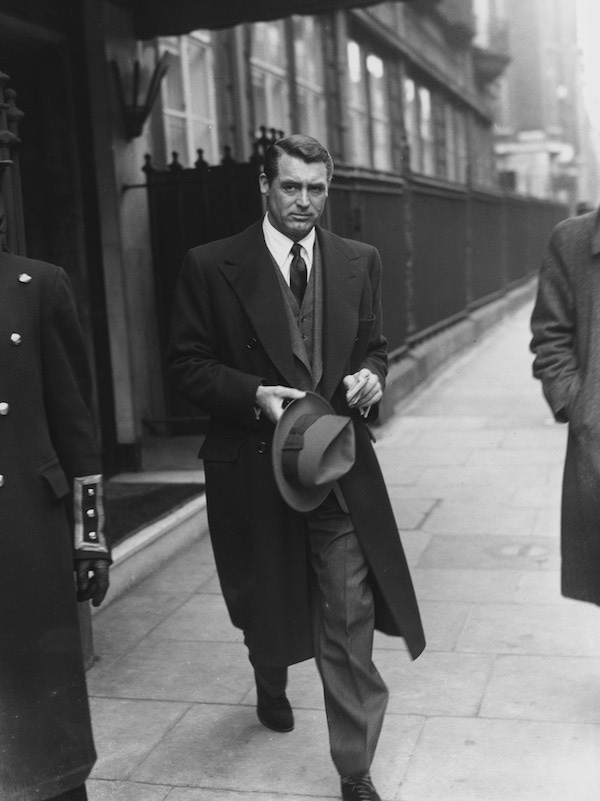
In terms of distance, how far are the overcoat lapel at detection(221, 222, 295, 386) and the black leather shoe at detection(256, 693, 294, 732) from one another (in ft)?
4.04

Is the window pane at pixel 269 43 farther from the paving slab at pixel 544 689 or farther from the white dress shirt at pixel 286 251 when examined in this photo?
the white dress shirt at pixel 286 251

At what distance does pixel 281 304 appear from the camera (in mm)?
3709

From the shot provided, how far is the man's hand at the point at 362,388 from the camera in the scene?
3635mm

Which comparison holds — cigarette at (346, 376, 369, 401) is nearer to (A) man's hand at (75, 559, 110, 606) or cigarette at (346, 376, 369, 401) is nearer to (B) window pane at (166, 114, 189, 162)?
(A) man's hand at (75, 559, 110, 606)

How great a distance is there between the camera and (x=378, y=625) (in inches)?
150

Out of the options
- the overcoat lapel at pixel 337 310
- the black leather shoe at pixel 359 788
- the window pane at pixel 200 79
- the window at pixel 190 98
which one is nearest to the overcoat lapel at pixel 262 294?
the overcoat lapel at pixel 337 310

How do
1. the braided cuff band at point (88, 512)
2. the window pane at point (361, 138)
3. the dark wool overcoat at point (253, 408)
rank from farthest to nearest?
the window pane at point (361, 138) < the dark wool overcoat at point (253, 408) < the braided cuff band at point (88, 512)

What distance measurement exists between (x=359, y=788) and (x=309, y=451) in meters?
1.01

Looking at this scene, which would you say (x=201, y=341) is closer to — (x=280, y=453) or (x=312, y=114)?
(x=280, y=453)

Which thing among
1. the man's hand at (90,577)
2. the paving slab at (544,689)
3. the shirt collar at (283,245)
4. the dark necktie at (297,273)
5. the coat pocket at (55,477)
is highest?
the shirt collar at (283,245)

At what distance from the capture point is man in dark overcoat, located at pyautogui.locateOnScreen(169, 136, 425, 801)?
12.0ft

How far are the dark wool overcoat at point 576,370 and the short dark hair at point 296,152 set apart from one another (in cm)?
→ 82

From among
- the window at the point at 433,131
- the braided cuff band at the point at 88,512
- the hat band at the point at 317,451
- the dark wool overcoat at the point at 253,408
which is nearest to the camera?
the braided cuff band at the point at 88,512

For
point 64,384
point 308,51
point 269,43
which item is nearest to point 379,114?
point 308,51
